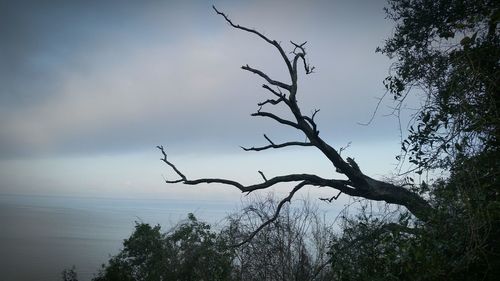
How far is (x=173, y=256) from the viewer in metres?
10.4

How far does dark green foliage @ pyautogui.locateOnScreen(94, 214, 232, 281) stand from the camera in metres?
9.01

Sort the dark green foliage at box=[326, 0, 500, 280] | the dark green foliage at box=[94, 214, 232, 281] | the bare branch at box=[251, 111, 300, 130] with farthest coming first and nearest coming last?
the dark green foliage at box=[94, 214, 232, 281] < the bare branch at box=[251, 111, 300, 130] < the dark green foliage at box=[326, 0, 500, 280]

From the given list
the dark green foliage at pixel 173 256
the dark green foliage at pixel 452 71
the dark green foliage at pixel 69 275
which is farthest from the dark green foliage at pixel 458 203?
the dark green foliage at pixel 69 275

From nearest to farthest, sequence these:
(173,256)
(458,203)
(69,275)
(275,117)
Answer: (458,203)
(275,117)
(69,275)
(173,256)

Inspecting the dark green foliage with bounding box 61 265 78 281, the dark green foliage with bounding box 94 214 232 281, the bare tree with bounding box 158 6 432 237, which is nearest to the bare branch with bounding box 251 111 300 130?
the bare tree with bounding box 158 6 432 237

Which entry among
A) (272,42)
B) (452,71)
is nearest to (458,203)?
(452,71)

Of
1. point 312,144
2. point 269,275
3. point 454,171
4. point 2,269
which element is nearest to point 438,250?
point 454,171

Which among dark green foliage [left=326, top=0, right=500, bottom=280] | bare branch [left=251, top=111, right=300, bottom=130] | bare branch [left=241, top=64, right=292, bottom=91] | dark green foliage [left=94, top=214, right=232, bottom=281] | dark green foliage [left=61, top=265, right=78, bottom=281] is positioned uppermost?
bare branch [left=241, top=64, right=292, bottom=91]

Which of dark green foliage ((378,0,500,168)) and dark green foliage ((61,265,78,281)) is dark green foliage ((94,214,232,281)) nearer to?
dark green foliage ((61,265,78,281))

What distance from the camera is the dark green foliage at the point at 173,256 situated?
9.01 metres

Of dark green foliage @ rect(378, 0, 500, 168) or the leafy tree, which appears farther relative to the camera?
the leafy tree

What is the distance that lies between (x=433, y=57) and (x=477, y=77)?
2.42 m

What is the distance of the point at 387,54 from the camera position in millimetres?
7613

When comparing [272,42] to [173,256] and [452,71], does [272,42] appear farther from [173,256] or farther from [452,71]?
[173,256]
